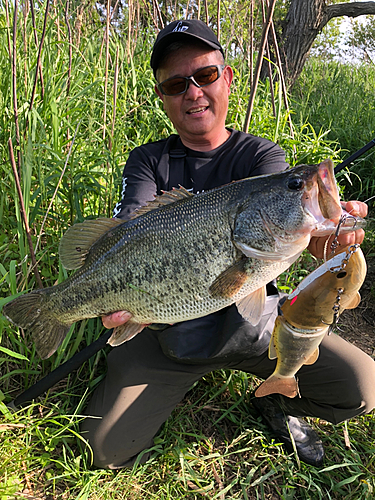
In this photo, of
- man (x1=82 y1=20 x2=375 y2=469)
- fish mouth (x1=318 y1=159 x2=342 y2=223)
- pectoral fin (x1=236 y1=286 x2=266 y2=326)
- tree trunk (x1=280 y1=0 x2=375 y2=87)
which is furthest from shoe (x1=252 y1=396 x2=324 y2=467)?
tree trunk (x1=280 y1=0 x2=375 y2=87)

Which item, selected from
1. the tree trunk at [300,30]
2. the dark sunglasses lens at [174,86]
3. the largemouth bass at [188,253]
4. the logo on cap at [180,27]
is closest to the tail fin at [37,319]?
the largemouth bass at [188,253]

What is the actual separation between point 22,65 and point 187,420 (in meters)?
3.19

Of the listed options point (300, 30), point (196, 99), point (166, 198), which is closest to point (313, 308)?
point (166, 198)

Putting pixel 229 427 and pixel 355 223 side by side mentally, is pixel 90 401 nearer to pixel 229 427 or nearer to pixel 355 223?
pixel 229 427

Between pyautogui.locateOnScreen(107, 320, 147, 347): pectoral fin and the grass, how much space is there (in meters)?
0.61

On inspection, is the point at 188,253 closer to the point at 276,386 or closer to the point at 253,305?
the point at 253,305

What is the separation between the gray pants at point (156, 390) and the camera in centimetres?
237

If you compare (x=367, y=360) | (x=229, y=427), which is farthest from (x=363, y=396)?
(x=229, y=427)

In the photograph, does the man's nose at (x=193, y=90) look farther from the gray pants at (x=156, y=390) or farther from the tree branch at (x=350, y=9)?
the tree branch at (x=350, y=9)

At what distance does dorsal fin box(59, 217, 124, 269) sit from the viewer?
2.11 m

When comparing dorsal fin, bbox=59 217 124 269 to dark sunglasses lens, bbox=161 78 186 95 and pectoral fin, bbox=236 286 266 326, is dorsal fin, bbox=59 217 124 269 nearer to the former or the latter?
pectoral fin, bbox=236 286 266 326

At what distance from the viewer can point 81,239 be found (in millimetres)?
2123

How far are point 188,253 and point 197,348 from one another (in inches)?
28.2

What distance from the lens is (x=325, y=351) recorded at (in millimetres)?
2455
